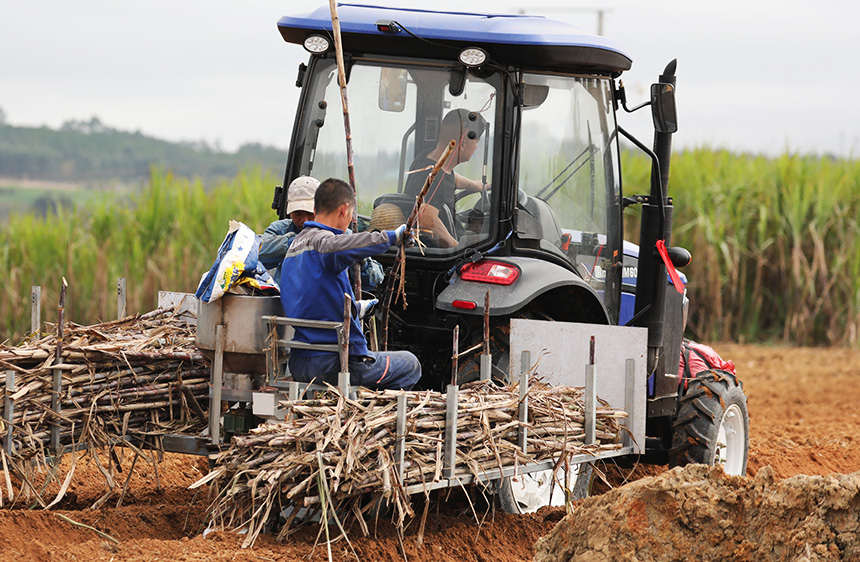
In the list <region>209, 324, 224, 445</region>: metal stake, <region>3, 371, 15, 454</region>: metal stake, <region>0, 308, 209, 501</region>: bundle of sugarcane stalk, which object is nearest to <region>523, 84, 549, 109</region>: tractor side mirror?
<region>209, 324, 224, 445</region>: metal stake

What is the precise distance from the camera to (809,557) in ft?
11.4

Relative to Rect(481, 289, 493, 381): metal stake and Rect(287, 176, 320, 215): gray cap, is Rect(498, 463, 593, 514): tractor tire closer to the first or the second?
Rect(481, 289, 493, 381): metal stake

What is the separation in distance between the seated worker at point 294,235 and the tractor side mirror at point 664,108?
165cm

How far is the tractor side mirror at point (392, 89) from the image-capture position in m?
5.50

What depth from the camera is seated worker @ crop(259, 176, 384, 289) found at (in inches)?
197

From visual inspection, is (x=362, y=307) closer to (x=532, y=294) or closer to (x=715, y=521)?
(x=532, y=294)

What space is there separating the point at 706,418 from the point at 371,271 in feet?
6.93

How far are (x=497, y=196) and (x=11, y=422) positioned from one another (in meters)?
2.57

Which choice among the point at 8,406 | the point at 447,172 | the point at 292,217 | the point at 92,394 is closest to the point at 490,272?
the point at 447,172

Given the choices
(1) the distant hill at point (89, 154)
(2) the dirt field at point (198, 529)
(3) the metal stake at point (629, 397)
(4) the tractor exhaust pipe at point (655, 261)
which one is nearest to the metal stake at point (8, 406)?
(2) the dirt field at point (198, 529)

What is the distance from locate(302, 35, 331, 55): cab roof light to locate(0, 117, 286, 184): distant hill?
2885cm

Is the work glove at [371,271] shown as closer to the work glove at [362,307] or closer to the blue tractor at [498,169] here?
the work glove at [362,307]

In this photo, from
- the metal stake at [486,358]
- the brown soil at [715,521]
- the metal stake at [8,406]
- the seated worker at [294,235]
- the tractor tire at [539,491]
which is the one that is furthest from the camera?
the seated worker at [294,235]

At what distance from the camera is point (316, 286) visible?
14.5 ft
